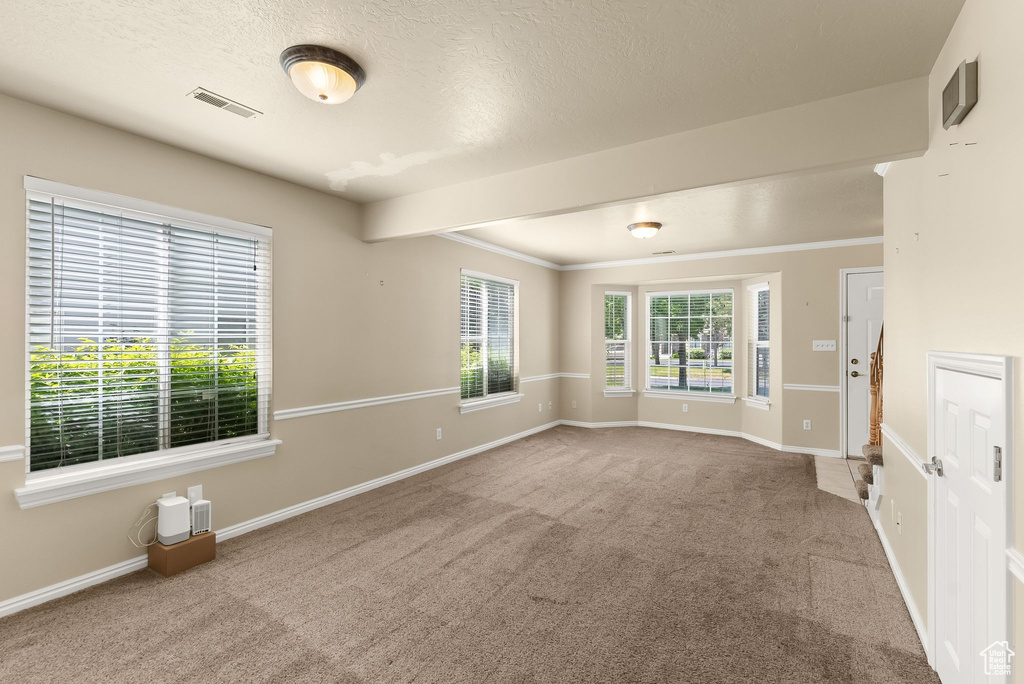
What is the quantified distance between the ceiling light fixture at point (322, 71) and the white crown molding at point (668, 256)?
98.5 inches

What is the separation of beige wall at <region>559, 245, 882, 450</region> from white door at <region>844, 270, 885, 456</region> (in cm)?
13

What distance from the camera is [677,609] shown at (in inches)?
95.9

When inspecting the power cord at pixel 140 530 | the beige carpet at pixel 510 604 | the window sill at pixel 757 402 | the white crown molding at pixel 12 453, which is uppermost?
the white crown molding at pixel 12 453

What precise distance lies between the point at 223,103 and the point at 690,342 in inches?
257

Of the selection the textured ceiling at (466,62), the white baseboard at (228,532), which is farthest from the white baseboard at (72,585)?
the textured ceiling at (466,62)

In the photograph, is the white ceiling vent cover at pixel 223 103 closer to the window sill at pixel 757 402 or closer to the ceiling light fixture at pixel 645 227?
the ceiling light fixture at pixel 645 227

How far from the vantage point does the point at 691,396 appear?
23.6ft

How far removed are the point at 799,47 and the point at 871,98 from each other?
2.09ft

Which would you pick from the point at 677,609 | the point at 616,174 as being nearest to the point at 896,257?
the point at 616,174

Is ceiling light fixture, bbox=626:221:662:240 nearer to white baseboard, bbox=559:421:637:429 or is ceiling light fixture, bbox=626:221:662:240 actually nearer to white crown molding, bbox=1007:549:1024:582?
white baseboard, bbox=559:421:637:429

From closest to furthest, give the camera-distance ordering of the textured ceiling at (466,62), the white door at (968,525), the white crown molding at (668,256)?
the white door at (968,525), the textured ceiling at (466,62), the white crown molding at (668,256)

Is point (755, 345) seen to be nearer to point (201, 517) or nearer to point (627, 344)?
point (627, 344)

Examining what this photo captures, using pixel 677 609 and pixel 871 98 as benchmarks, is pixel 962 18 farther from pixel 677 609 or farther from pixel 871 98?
pixel 677 609

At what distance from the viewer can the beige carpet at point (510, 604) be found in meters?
2.02
